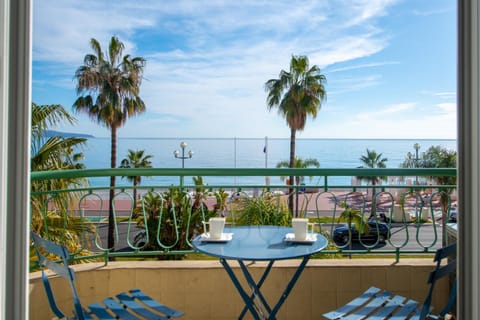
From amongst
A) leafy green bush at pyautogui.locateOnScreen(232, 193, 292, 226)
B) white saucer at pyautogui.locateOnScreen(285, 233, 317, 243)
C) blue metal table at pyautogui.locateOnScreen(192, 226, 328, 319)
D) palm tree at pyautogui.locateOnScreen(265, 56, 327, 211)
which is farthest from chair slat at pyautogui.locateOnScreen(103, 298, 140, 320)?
palm tree at pyautogui.locateOnScreen(265, 56, 327, 211)

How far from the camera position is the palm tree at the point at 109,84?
20.6 metres

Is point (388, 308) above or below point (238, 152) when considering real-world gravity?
below

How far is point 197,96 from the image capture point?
41125 mm

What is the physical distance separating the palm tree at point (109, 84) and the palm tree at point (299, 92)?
802cm

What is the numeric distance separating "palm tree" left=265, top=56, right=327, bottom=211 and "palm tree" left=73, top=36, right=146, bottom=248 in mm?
8019

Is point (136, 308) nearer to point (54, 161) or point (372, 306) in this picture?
point (372, 306)

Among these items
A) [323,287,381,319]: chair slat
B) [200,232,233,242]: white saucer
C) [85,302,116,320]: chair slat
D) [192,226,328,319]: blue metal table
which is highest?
[200,232,233,242]: white saucer

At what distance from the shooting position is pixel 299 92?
74.3 feet

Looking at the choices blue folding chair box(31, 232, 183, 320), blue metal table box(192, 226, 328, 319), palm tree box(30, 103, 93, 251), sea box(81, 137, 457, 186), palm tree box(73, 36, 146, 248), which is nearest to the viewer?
blue folding chair box(31, 232, 183, 320)

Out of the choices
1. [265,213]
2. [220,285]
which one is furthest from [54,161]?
[220,285]

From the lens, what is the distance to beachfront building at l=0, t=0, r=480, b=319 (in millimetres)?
898

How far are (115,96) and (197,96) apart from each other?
815 inches

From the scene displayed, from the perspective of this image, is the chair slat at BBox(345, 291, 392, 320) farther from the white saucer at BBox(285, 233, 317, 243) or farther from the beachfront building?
the beachfront building

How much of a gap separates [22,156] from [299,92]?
2239cm
